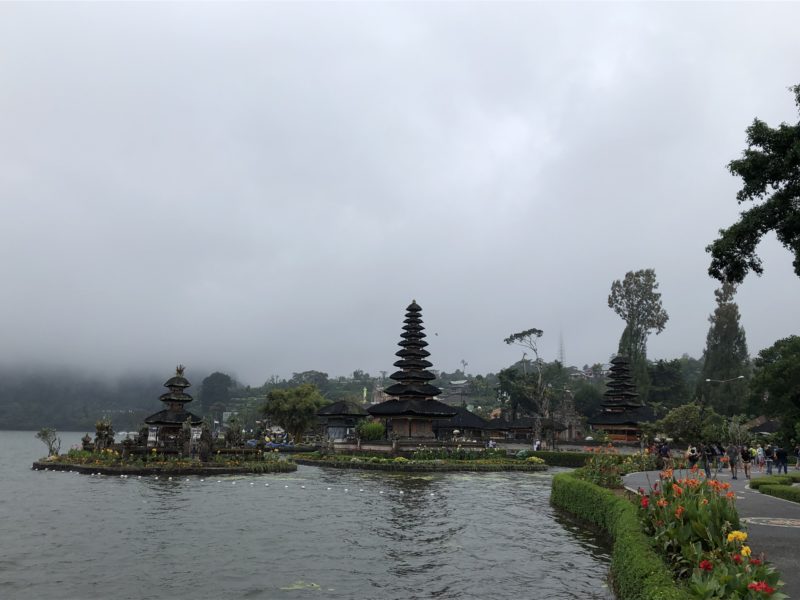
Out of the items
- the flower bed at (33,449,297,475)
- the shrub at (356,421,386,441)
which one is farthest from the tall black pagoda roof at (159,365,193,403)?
the shrub at (356,421,386,441)

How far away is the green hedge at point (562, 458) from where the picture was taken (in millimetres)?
55406

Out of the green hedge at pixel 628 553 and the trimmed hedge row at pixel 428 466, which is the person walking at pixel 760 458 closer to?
the trimmed hedge row at pixel 428 466

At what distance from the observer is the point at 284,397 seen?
2896 inches

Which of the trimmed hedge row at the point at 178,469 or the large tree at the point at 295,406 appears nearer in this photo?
the trimmed hedge row at the point at 178,469

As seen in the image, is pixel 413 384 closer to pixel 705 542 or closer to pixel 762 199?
pixel 762 199

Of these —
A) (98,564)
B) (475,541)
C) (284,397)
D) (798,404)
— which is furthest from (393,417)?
(98,564)

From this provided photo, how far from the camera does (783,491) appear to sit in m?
21.9

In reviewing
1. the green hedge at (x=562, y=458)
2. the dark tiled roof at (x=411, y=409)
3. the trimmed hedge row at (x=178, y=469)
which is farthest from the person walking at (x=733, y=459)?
the dark tiled roof at (x=411, y=409)

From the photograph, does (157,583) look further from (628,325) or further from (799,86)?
(628,325)

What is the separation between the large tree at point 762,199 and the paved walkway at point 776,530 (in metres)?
7.52

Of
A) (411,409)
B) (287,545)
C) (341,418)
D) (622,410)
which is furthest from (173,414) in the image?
(622,410)

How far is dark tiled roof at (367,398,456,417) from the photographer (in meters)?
61.9

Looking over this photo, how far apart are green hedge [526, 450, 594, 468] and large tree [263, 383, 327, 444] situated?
28388 millimetres

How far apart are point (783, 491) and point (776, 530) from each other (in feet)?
27.1
